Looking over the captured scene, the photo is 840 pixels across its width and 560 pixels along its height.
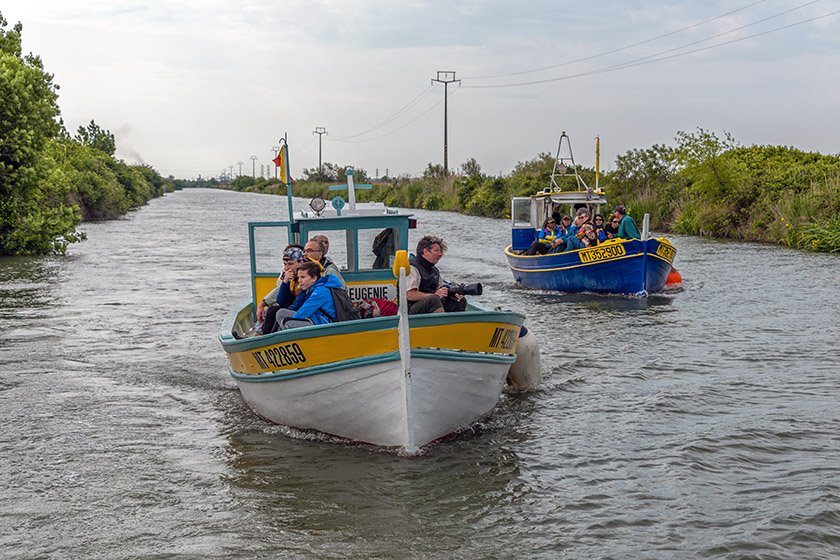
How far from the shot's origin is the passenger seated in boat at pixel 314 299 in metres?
8.02

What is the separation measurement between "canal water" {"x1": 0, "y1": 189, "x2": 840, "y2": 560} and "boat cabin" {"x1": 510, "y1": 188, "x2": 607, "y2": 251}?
23.4 ft

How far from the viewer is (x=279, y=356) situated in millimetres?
8023

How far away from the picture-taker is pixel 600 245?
19.2 meters

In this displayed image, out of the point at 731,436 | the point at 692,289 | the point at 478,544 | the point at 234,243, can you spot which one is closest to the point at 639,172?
the point at 234,243

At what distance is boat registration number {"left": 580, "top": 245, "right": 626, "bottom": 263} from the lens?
62.1 feet

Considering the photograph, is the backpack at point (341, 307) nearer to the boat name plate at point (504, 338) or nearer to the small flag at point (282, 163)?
the boat name plate at point (504, 338)

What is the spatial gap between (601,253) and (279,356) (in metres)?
12.6

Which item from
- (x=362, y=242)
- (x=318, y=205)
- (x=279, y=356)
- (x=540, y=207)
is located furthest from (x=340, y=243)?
(x=540, y=207)

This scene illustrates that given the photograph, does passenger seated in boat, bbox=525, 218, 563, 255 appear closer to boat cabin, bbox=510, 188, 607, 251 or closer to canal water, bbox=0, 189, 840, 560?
boat cabin, bbox=510, 188, 607, 251

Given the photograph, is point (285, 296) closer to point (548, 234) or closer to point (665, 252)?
point (665, 252)

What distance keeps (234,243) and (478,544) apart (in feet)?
105

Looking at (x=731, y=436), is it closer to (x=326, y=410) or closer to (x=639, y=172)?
(x=326, y=410)

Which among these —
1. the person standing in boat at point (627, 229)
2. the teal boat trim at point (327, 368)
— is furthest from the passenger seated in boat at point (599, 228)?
the teal boat trim at point (327, 368)

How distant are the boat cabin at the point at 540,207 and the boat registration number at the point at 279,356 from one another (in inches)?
572
